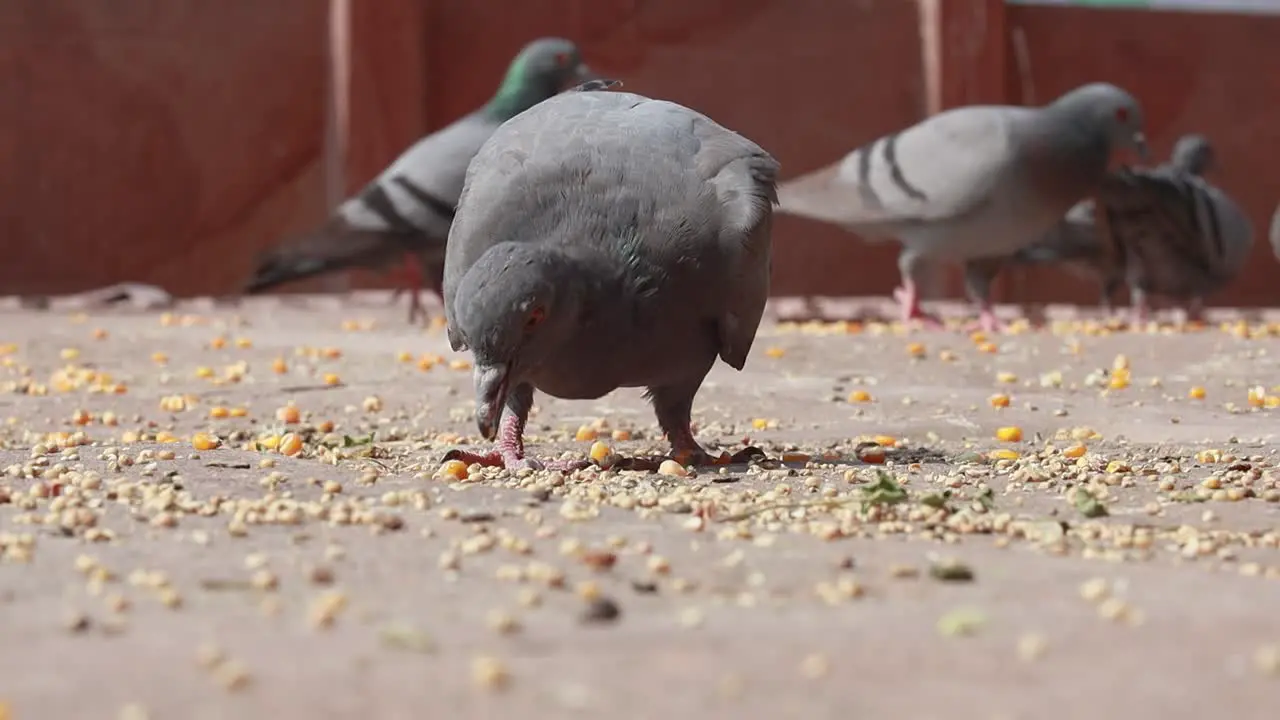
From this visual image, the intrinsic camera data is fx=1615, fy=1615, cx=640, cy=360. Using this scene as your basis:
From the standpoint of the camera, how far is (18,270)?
407 inches

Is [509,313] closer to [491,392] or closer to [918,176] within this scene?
[491,392]

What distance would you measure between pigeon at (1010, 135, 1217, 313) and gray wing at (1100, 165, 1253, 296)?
0.56 meters

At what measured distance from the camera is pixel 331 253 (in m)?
8.52

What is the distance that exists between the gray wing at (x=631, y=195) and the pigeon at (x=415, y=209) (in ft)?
14.0

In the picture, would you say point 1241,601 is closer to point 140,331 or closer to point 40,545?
point 40,545

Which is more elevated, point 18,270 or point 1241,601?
point 1241,601

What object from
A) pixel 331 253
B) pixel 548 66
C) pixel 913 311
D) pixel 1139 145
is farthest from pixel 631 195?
pixel 1139 145

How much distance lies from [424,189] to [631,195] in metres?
4.74

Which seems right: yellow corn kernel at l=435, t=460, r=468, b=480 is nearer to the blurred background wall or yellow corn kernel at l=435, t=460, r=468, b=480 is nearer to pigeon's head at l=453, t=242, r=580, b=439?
pigeon's head at l=453, t=242, r=580, b=439

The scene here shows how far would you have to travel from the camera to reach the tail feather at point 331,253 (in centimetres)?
836

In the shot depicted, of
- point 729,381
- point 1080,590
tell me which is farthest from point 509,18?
point 1080,590

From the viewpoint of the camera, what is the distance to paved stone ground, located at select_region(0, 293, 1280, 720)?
5.85 ft

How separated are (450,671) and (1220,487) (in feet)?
6.89

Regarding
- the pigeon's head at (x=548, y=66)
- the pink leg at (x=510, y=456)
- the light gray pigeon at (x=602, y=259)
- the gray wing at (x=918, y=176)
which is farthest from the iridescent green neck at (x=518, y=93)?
the pink leg at (x=510, y=456)
